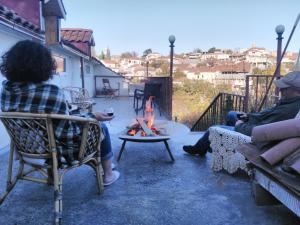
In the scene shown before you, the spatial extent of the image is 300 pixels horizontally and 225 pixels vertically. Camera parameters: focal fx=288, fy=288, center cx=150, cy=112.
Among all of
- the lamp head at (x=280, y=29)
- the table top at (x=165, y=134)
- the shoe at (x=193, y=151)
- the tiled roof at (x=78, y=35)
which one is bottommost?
the shoe at (x=193, y=151)

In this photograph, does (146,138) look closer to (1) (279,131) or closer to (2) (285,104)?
(2) (285,104)

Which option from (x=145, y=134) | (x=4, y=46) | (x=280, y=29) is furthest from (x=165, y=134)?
(x=280, y=29)

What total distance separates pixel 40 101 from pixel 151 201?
107cm

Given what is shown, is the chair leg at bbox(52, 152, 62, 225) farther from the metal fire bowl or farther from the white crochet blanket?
the white crochet blanket

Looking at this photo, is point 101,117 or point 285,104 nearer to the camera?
point 101,117

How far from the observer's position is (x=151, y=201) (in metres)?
2.14

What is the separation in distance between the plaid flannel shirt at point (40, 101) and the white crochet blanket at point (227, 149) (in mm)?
1370

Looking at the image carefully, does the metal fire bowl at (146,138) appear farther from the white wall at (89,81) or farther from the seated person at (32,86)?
the white wall at (89,81)

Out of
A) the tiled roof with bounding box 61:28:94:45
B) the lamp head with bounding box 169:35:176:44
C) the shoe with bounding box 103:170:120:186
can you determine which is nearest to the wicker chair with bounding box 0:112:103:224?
the shoe with bounding box 103:170:120:186

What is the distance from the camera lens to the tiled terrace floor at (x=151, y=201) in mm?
1878

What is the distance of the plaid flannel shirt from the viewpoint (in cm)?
178

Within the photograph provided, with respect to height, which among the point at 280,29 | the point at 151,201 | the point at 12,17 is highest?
the point at 280,29

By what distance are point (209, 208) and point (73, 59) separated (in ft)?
29.9

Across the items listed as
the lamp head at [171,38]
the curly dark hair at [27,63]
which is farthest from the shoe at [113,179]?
the lamp head at [171,38]
